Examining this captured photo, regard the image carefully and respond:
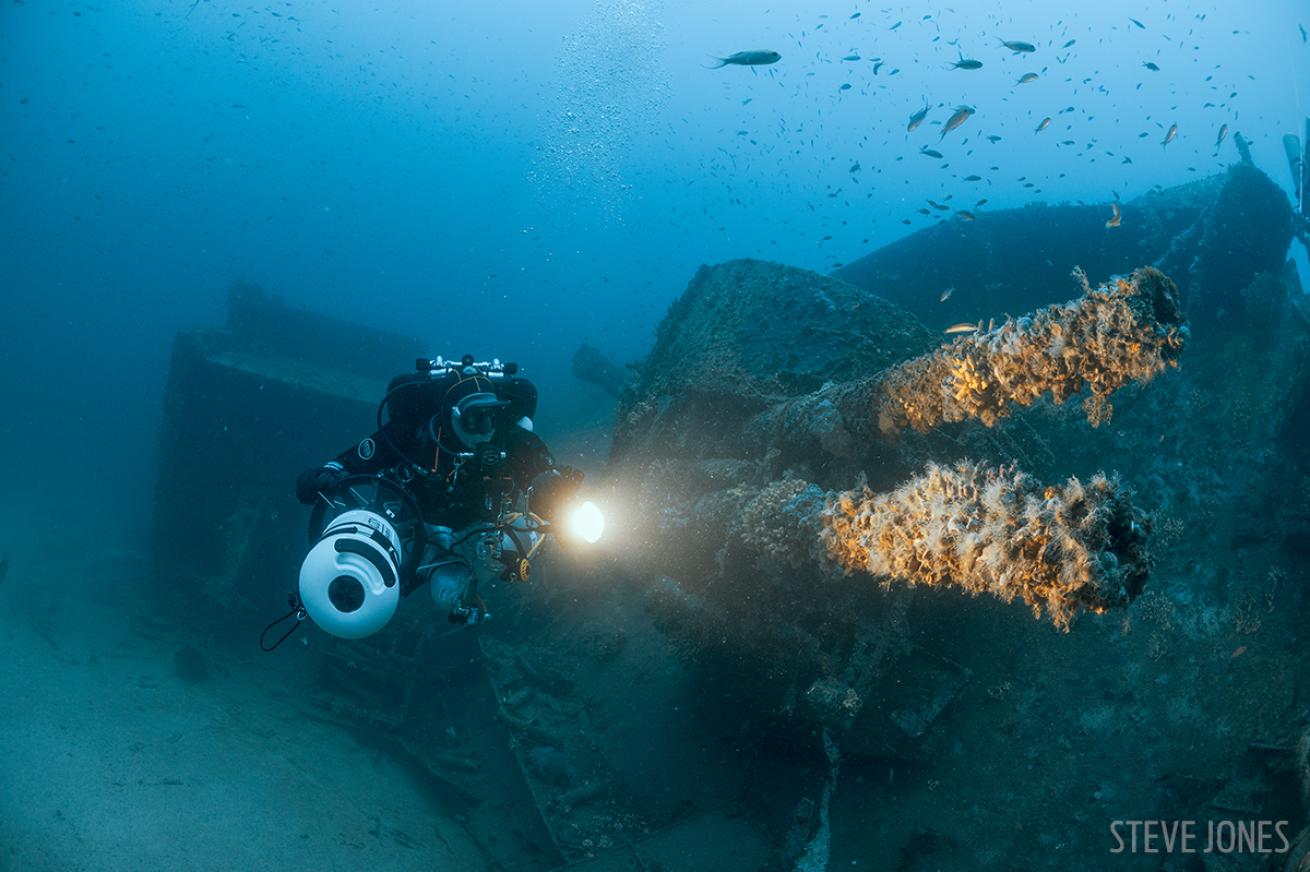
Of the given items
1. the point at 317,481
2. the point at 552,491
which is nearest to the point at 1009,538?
the point at 552,491

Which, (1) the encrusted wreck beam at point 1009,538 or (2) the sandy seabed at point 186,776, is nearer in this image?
(1) the encrusted wreck beam at point 1009,538

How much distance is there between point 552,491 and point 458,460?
73 centimetres

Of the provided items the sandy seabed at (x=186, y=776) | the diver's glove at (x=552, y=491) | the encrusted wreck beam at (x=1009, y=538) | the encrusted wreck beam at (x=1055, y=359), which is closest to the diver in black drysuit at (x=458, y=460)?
the diver's glove at (x=552, y=491)

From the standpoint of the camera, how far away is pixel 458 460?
14.4ft

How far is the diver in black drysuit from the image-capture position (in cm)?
437

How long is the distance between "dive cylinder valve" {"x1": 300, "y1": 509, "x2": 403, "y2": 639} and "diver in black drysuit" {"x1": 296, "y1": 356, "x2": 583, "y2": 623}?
1.04 m

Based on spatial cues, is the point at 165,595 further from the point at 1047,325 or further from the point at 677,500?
the point at 1047,325

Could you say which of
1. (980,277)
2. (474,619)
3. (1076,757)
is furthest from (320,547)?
(980,277)

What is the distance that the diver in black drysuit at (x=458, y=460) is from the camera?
14.3 ft

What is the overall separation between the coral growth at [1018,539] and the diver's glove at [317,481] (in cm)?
343

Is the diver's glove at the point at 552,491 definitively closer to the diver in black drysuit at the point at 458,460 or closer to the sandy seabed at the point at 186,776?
the diver in black drysuit at the point at 458,460

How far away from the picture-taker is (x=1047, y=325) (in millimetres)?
2943

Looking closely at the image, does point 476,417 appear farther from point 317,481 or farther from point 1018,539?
point 1018,539

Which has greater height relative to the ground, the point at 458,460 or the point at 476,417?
the point at 476,417
